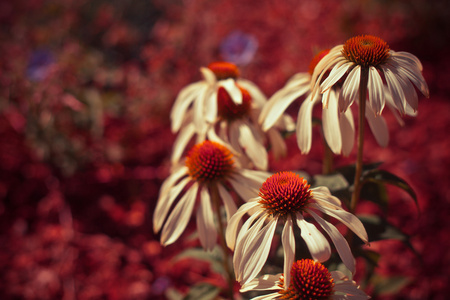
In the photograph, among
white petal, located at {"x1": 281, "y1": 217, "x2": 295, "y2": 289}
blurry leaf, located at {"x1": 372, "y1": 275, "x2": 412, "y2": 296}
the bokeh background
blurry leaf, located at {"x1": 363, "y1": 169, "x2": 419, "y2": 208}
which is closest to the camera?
white petal, located at {"x1": 281, "y1": 217, "x2": 295, "y2": 289}

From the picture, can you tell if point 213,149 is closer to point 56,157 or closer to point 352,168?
point 352,168

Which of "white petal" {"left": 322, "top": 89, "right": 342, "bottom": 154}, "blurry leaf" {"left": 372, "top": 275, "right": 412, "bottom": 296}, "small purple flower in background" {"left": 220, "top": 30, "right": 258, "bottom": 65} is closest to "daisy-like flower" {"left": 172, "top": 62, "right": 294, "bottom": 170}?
"white petal" {"left": 322, "top": 89, "right": 342, "bottom": 154}

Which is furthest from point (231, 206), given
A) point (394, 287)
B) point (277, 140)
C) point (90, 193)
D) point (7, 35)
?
point (7, 35)

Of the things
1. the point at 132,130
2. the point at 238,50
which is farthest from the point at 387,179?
the point at 238,50

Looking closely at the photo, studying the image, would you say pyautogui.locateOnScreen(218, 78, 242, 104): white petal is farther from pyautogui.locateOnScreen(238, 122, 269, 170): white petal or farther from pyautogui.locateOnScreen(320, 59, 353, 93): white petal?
pyautogui.locateOnScreen(320, 59, 353, 93): white petal

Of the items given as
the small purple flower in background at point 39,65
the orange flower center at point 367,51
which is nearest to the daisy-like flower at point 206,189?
the orange flower center at point 367,51

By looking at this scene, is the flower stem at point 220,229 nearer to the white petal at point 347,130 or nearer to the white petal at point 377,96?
the white petal at point 347,130
